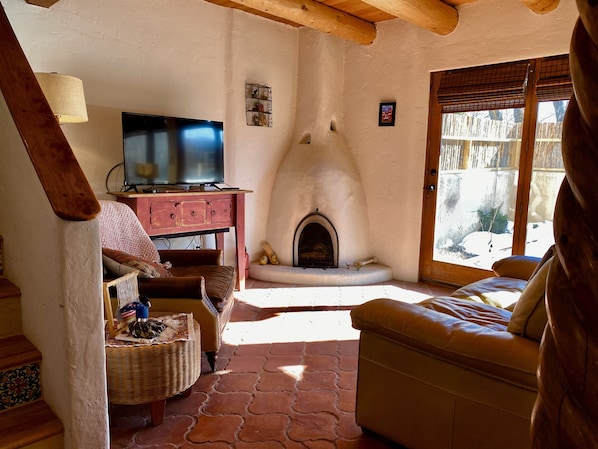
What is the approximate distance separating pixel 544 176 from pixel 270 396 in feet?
10.1

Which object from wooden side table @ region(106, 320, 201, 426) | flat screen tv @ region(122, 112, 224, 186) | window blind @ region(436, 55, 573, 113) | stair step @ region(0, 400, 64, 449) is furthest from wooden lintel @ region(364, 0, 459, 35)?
stair step @ region(0, 400, 64, 449)

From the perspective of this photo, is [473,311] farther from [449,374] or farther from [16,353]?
[16,353]

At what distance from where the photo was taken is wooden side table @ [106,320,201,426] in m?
1.88

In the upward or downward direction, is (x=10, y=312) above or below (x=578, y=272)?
below

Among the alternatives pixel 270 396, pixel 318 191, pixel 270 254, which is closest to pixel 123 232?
pixel 270 396

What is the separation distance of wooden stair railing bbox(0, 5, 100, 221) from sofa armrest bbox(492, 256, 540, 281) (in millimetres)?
2649

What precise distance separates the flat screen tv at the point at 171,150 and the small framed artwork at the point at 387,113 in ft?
5.80

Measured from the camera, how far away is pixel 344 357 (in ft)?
9.27

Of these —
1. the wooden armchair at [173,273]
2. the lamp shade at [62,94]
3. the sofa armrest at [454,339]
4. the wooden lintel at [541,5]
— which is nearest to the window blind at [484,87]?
the wooden lintel at [541,5]

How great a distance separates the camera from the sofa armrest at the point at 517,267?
2.88 meters

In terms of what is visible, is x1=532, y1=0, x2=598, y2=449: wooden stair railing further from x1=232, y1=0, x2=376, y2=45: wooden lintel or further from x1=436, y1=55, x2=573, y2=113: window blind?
x1=436, y1=55, x2=573, y2=113: window blind

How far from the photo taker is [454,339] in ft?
5.19

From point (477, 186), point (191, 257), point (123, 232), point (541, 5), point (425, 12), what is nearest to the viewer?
point (123, 232)

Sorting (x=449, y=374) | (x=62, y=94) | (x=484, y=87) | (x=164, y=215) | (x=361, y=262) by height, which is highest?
(x=484, y=87)
